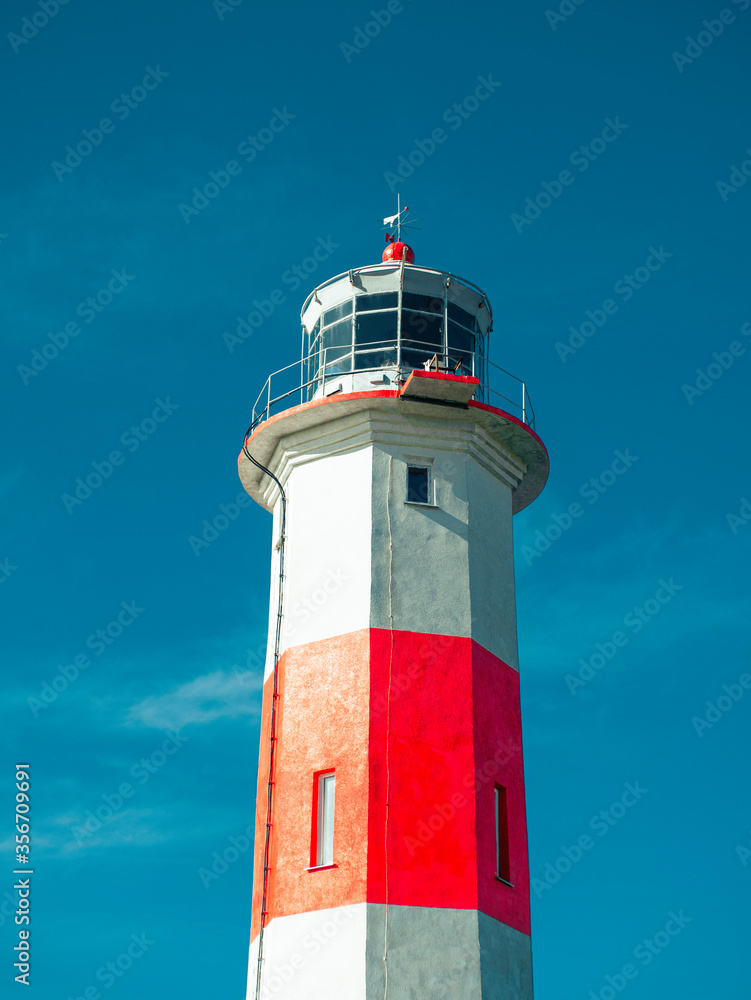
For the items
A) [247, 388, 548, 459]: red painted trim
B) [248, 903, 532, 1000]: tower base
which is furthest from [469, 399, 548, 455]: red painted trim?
[248, 903, 532, 1000]: tower base

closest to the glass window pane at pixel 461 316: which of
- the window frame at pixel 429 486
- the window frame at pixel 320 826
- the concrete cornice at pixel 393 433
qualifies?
the concrete cornice at pixel 393 433

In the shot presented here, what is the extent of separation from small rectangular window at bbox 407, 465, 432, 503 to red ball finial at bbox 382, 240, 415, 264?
15.9 feet

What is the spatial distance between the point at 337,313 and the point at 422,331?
1.83 m

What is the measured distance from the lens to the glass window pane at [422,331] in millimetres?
24141

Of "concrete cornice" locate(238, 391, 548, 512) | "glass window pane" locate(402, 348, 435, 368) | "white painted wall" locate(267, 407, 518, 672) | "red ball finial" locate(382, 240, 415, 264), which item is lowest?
"white painted wall" locate(267, 407, 518, 672)

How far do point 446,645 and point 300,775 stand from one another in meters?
3.33

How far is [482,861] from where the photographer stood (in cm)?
2030

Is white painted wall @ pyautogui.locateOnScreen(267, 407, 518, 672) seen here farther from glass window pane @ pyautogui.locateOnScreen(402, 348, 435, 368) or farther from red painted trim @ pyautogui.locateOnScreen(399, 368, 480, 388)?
glass window pane @ pyautogui.locateOnScreen(402, 348, 435, 368)

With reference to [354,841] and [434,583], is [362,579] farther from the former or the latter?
[354,841]

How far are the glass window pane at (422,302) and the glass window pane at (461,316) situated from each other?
245 millimetres

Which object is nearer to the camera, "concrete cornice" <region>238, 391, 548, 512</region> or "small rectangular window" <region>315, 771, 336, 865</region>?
"small rectangular window" <region>315, 771, 336, 865</region>

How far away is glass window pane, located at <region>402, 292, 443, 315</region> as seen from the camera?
24.3m

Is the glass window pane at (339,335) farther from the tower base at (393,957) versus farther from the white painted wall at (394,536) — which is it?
the tower base at (393,957)

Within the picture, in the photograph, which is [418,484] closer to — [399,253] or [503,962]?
[399,253]
